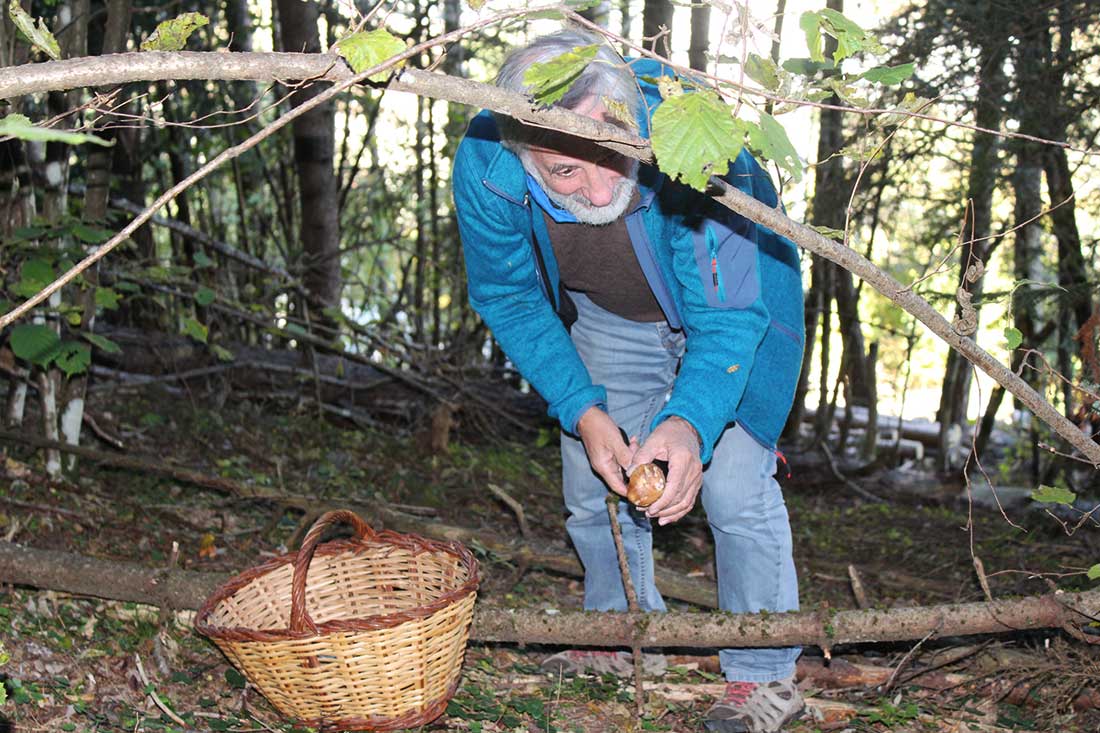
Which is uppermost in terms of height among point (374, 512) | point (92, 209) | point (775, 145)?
point (775, 145)

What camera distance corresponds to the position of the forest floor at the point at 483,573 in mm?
2686

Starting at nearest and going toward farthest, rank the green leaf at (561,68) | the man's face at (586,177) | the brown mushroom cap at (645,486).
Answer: the green leaf at (561,68) < the man's face at (586,177) < the brown mushroom cap at (645,486)

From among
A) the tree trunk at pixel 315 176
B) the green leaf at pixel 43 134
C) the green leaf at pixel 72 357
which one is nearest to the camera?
the green leaf at pixel 43 134

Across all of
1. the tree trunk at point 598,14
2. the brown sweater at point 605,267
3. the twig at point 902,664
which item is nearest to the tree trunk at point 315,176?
the tree trunk at point 598,14

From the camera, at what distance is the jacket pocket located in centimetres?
251

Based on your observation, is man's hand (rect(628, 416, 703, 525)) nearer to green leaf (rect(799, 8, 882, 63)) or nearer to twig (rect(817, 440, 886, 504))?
green leaf (rect(799, 8, 882, 63))

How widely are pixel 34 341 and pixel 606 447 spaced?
78.3 inches

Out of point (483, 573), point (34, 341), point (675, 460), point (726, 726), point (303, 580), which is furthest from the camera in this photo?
point (483, 573)

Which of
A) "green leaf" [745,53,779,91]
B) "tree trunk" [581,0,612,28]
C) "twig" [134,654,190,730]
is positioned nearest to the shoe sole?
"twig" [134,654,190,730]

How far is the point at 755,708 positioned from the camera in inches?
107

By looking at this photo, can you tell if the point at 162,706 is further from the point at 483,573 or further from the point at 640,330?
the point at 640,330

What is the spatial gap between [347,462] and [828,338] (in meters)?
3.27

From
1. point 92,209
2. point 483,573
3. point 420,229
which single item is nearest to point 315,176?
point 420,229

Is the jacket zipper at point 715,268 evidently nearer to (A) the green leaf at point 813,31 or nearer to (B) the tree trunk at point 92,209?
(A) the green leaf at point 813,31
